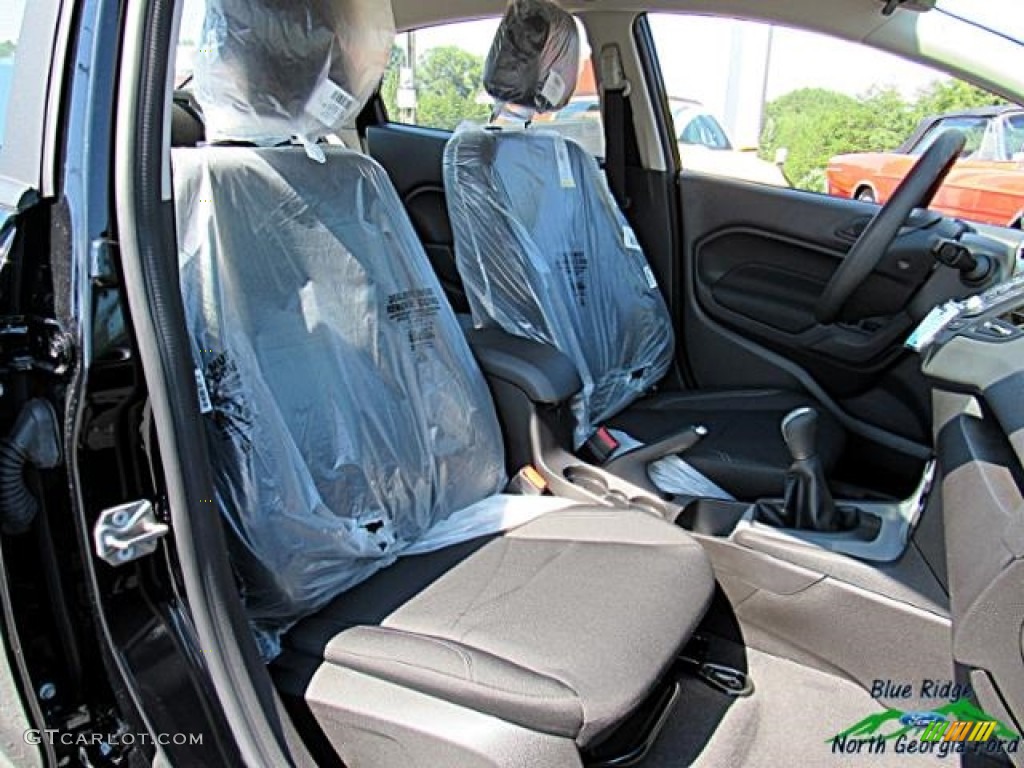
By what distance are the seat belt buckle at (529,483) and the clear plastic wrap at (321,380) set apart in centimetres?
12

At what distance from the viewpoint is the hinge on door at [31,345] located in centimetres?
93

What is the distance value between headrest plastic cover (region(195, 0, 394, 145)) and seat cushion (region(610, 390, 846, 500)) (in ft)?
3.50

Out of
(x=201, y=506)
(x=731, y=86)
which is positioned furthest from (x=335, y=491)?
(x=731, y=86)

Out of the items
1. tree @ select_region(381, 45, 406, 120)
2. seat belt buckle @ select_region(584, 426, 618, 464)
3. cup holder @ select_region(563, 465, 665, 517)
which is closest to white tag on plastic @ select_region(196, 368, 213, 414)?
cup holder @ select_region(563, 465, 665, 517)

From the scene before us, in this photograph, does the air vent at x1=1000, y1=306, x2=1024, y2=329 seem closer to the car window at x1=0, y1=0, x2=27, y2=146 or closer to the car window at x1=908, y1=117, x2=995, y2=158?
the car window at x1=908, y1=117, x2=995, y2=158

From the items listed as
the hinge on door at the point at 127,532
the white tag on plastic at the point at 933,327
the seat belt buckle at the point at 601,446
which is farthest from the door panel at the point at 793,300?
the hinge on door at the point at 127,532

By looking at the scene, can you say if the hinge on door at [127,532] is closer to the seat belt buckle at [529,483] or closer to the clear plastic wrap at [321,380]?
the clear plastic wrap at [321,380]

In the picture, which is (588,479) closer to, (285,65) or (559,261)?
(559,261)

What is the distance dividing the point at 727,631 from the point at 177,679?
1.09 metres

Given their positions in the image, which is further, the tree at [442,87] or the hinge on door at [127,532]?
the tree at [442,87]

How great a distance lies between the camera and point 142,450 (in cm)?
97

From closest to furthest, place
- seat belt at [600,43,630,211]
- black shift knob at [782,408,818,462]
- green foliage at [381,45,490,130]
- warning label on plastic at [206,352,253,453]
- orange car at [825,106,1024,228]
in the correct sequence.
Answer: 1. warning label on plastic at [206,352,253,453]
2. black shift knob at [782,408,818,462]
3. orange car at [825,106,1024,228]
4. seat belt at [600,43,630,211]
5. green foliage at [381,45,490,130]

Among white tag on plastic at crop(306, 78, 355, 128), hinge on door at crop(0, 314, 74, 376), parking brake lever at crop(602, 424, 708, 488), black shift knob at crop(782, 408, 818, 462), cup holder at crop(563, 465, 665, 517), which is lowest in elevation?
cup holder at crop(563, 465, 665, 517)

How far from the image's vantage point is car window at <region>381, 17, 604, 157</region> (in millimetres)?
2307
